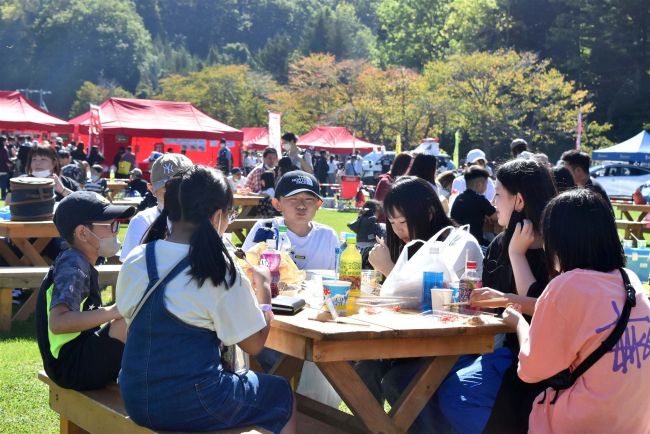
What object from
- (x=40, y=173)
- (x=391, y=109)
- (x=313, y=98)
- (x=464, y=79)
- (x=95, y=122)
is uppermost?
(x=464, y=79)

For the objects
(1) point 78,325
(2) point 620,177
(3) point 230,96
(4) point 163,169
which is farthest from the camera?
(3) point 230,96

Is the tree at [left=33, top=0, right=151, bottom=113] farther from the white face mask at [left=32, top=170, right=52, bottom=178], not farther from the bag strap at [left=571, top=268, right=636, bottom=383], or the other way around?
the bag strap at [left=571, top=268, right=636, bottom=383]

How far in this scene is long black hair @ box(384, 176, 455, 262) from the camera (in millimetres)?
4520

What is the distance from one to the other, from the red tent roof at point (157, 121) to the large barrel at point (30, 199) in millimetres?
19260

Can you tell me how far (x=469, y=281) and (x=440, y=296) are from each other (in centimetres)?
14

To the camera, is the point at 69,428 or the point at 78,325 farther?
the point at 69,428

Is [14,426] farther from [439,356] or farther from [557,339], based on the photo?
[557,339]

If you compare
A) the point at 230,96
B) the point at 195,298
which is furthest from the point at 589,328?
the point at 230,96

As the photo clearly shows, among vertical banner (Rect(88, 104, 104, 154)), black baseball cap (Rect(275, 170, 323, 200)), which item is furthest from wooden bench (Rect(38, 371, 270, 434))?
vertical banner (Rect(88, 104, 104, 154))

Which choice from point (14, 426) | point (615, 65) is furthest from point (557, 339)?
point (615, 65)

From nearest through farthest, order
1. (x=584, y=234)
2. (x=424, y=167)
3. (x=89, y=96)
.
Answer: (x=584, y=234), (x=424, y=167), (x=89, y=96)

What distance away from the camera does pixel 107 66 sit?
11425 cm

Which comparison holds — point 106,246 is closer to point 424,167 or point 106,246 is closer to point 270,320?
point 270,320

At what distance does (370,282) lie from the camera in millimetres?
4621
